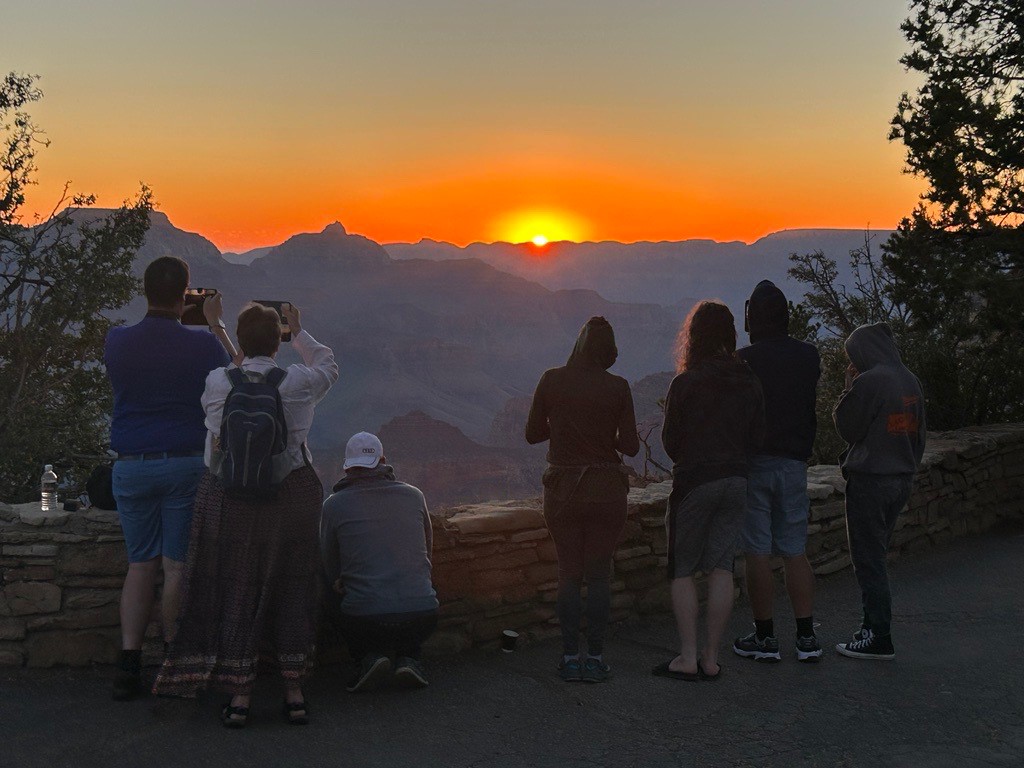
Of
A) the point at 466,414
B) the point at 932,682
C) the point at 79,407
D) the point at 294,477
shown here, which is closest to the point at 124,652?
the point at 294,477

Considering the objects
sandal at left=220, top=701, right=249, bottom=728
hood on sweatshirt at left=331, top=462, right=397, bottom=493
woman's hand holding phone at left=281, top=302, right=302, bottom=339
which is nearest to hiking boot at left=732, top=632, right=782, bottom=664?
hood on sweatshirt at left=331, top=462, right=397, bottom=493

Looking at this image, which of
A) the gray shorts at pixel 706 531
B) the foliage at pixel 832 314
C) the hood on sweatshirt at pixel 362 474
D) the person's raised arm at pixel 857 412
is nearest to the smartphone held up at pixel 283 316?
the hood on sweatshirt at pixel 362 474

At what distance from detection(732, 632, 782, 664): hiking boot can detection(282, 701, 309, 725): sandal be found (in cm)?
224

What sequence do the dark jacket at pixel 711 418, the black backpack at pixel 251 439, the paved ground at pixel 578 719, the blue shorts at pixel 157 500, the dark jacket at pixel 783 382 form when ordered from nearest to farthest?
the paved ground at pixel 578 719
the black backpack at pixel 251 439
the blue shorts at pixel 157 500
the dark jacket at pixel 711 418
the dark jacket at pixel 783 382

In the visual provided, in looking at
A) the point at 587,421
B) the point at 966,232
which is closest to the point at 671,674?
the point at 587,421

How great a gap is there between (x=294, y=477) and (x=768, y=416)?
7.43 ft

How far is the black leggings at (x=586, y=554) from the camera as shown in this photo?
4.43 m

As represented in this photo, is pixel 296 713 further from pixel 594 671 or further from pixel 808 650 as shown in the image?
pixel 808 650

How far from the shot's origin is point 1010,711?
4.15 metres

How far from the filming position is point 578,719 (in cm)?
410

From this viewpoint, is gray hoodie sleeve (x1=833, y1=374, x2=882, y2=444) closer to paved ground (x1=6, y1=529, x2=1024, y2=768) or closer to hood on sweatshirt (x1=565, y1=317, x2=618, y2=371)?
paved ground (x1=6, y1=529, x2=1024, y2=768)

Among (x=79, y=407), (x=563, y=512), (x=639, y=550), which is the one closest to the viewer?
(x=563, y=512)

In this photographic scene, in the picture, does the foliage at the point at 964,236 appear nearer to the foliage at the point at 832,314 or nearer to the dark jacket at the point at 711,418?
the foliage at the point at 832,314

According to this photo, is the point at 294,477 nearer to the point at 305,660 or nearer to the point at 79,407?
the point at 305,660
